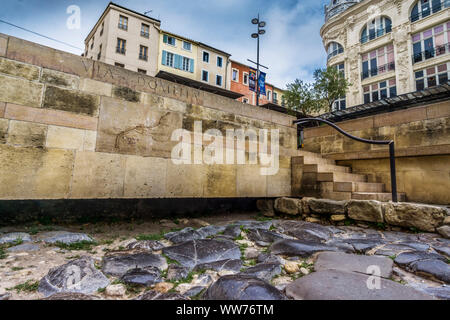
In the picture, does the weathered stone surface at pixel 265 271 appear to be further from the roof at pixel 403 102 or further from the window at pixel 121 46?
the window at pixel 121 46

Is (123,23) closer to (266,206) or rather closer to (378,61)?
(378,61)

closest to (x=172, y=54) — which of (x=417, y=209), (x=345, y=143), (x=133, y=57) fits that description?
(x=133, y=57)

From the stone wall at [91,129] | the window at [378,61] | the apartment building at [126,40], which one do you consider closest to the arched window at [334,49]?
the window at [378,61]

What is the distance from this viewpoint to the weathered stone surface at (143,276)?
1826 millimetres

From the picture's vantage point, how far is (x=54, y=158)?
321 cm

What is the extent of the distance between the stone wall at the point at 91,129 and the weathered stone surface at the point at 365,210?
2104mm

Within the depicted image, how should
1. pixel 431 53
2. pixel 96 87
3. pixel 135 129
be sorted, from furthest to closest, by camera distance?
pixel 431 53 → pixel 135 129 → pixel 96 87

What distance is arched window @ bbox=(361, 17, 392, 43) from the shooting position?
71.9 feet

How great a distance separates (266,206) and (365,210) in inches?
83.4

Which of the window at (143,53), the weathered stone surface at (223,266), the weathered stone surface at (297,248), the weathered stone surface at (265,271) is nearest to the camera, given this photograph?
the weathered stone surface at (265,271)

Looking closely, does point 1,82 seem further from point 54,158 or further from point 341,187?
point 341,187

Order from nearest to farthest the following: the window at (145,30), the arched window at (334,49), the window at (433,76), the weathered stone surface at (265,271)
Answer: the weathered stone surface at (265,271) → the window at (433,76) → the arched window at (334,49) → the window at (145,30)

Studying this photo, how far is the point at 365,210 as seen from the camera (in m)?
3.95

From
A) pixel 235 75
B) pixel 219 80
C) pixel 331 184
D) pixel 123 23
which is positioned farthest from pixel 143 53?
pixel 331 184
